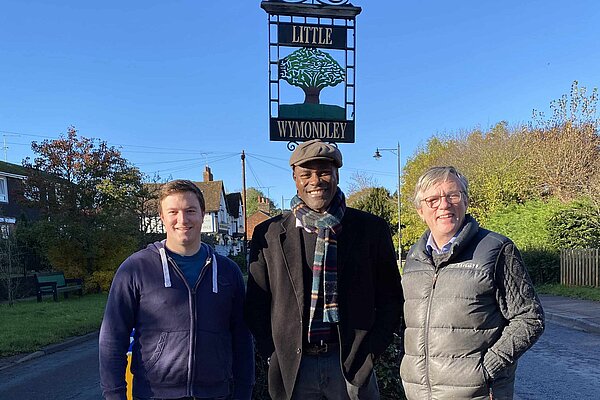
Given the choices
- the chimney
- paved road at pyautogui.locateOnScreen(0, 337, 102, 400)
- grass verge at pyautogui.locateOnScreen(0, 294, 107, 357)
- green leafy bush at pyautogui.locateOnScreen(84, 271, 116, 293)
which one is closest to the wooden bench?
green leafy bush at pyautogui.locateOnScreen(84, 271, 116, 293)

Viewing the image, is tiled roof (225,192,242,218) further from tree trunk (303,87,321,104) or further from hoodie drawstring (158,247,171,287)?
hoodie drawstring (158,247,171,287)

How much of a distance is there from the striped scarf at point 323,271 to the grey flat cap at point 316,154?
11.2 inches

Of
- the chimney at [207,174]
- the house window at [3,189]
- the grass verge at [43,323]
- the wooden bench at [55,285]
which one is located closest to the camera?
the grass verge at [43,323]

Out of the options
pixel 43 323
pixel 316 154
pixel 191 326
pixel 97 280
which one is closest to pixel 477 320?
pixel 316 154

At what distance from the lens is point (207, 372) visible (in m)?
2.48

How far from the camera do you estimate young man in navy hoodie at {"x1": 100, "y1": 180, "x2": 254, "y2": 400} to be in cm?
245

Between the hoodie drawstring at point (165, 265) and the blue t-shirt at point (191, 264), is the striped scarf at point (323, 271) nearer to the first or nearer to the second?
the blue t-shirt at point (191, 264)

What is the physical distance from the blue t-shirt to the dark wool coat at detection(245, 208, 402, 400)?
0.29 m

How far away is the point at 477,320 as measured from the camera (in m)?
2.29

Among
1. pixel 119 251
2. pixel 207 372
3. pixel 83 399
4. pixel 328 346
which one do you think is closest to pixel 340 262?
pixel 328 346

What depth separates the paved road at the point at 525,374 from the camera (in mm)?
5863

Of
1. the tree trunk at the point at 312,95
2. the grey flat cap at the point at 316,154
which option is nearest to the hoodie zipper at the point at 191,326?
the grey flat cap at the point at 316,154

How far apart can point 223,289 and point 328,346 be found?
0.66 meters

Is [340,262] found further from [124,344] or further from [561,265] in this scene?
[561,265]
